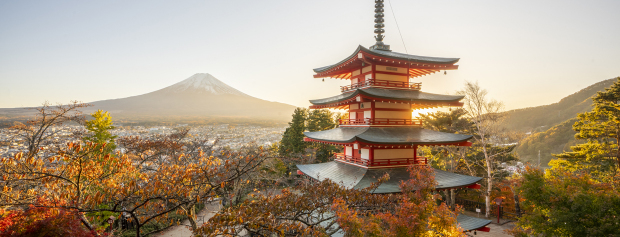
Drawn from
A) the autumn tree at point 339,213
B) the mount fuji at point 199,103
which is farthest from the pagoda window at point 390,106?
the mount fuji at point 199,103

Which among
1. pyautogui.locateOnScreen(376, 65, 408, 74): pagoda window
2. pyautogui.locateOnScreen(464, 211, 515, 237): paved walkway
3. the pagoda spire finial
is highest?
the pagoda spire finial

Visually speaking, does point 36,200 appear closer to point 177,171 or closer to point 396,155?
point 177,171

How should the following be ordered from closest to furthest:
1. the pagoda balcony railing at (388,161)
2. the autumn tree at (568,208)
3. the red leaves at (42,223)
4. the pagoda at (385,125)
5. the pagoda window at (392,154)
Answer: the red leaves at (42,223) → the autumn tree at (568,208) → the pagoda at (385,125) → the pagoda balcony railing at (388,161) → the pagoda window at (392,154)

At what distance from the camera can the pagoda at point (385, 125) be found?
11.6 metres

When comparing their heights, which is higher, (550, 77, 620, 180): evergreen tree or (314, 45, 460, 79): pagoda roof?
(314, 45, 460, 79): pagoda roof

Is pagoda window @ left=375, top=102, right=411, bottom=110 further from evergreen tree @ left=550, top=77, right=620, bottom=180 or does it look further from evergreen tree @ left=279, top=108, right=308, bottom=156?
evergreen tree @ left=279, top=108, right=308, bottom=156

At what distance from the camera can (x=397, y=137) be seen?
12.1m

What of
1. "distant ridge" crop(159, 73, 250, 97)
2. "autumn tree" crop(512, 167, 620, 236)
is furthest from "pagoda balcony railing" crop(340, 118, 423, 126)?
"distant ridge" crop(159, 73, 250, 97)

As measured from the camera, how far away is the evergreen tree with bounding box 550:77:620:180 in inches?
676

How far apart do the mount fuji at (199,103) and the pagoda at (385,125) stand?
59243mm

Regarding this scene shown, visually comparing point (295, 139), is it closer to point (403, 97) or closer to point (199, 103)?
point (403, 97)

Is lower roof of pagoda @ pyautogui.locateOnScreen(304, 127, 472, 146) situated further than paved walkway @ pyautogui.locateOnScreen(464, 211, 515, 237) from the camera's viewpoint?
No

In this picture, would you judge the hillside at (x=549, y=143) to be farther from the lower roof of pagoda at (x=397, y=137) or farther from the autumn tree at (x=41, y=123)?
the autumn tree at (x=41, y=123)

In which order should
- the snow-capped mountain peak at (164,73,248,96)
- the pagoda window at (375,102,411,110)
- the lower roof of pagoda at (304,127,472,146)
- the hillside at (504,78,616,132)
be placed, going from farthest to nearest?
1. the snow-capped mountain peak at (164,73,248,96)
2. the hillside at (504,78,616,132)
3. the pagoda window at (375,102,411,110)
4. the lower roof of pagoda at (304,127,472,146)
